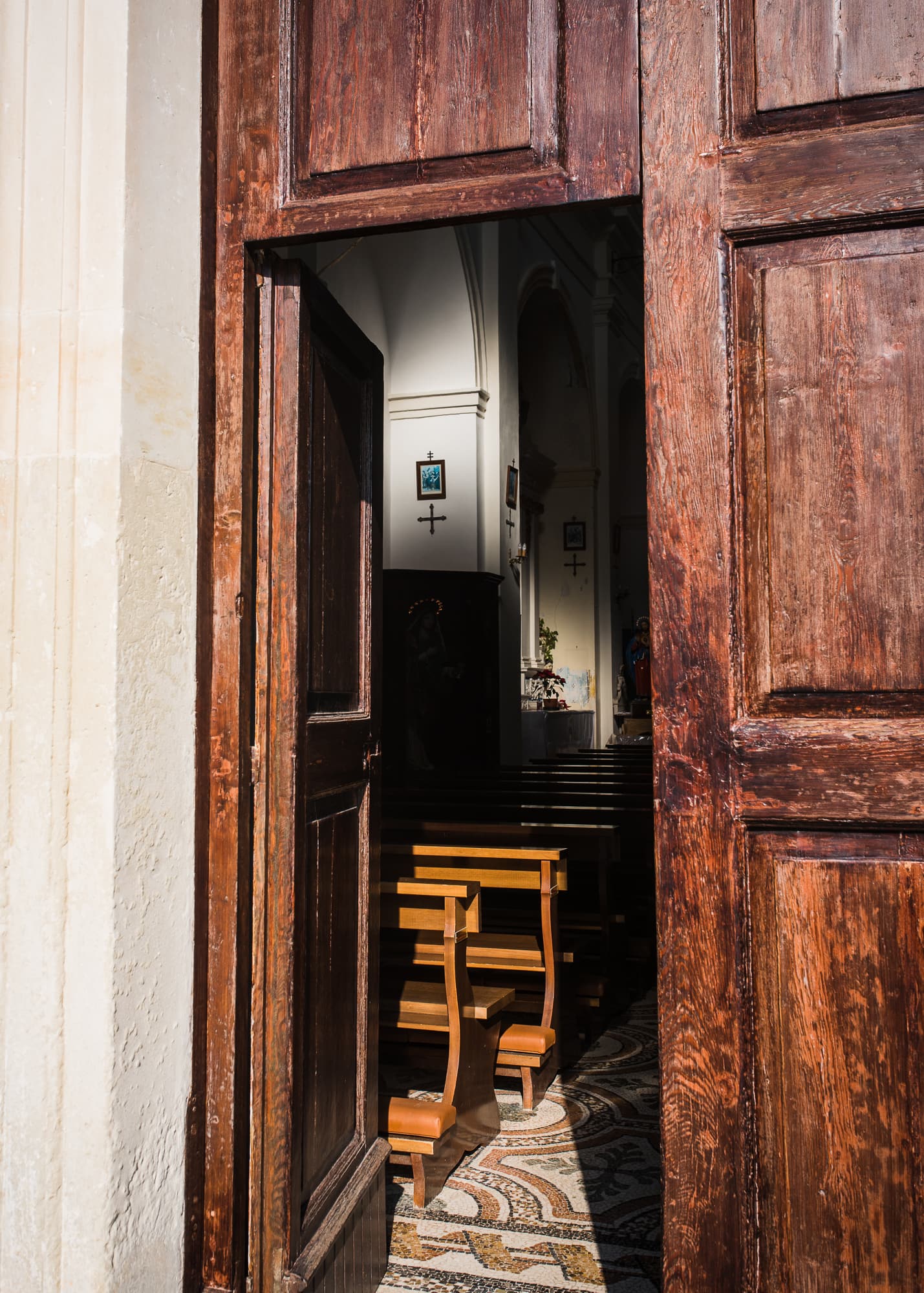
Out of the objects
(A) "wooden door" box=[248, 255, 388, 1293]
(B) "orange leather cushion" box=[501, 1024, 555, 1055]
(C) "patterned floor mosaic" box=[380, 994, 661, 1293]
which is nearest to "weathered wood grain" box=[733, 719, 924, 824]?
(A) "wooden door" box=[248, 255, 388, 1293]

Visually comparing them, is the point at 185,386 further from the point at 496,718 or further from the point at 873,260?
the point at 496,718

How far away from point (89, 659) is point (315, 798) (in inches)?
27.6

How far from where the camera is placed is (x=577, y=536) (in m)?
13.1

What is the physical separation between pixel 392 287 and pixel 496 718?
3524 mm

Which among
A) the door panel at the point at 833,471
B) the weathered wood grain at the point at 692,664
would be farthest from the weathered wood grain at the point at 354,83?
the door panel at the point at 833,471

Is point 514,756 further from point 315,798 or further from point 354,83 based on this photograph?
point 354,83

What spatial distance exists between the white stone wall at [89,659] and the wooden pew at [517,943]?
6.19 feet

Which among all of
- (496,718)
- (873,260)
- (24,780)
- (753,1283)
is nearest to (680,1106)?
(753,1283)

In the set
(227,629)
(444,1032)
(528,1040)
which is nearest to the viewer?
(227,629)

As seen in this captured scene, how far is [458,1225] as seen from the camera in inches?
123

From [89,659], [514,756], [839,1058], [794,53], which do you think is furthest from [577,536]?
[839,1058]

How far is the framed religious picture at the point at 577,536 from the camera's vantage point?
13117 mm

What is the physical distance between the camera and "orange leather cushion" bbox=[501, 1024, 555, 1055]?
4066 mm

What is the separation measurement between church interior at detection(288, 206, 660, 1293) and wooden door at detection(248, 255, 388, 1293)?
15.2 inches
